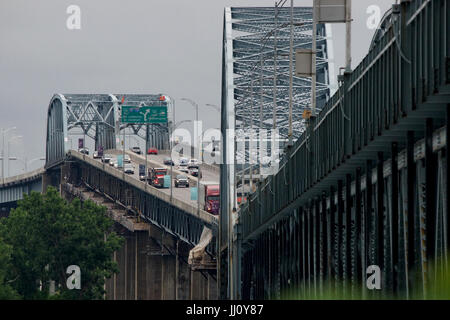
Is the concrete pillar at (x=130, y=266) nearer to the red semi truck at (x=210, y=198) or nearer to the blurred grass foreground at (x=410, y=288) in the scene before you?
the red semi truck at (x=210, y=198)

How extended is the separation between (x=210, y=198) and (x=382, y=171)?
114 meters

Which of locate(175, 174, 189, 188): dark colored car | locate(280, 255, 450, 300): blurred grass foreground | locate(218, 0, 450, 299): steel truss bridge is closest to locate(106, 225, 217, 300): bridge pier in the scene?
locate(175, 174, 189, 188): dark colored car

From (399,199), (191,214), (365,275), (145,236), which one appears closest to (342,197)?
(365,275)

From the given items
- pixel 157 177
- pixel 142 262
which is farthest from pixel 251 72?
pixel 142 262

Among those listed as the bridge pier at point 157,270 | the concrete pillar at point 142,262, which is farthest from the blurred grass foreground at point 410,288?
the concrete pillar at point 142,262

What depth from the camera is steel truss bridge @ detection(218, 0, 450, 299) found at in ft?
115

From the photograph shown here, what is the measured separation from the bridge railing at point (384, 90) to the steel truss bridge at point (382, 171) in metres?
0.04

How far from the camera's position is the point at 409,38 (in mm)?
36438

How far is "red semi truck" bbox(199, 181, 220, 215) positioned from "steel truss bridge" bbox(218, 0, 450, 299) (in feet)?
256

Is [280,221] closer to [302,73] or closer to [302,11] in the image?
[302,73]

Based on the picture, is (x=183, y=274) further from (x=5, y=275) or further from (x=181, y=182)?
(x=5, y=275)

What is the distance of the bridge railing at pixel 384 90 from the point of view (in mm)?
33375

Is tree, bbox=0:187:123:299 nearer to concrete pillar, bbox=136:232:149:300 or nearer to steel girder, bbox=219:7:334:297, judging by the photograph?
steel girder, bbox=219:7:334:297
